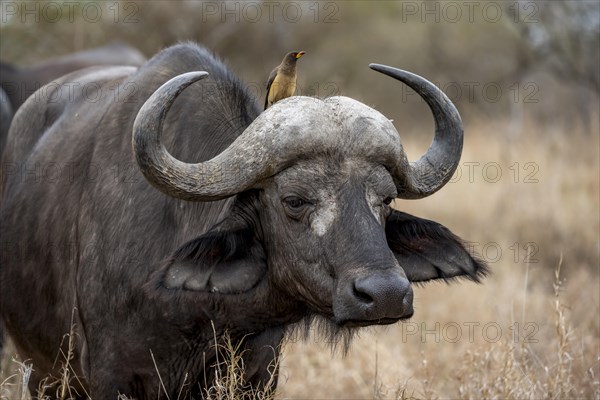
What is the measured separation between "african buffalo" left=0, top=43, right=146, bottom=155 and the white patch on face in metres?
5.77

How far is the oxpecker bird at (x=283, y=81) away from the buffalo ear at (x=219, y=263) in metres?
0.68

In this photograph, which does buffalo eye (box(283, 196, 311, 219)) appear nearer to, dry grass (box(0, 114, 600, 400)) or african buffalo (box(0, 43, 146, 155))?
dry grass (box(0, 114, 600, 400))

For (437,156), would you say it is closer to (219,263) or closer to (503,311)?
(219,263)

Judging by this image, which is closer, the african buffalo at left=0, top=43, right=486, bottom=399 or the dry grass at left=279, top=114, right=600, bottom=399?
the african buffalo at left=0, top=43, right=486, bottom=399

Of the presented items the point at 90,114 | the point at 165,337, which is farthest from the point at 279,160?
the point at 90,114

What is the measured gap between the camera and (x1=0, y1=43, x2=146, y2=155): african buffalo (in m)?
9.52

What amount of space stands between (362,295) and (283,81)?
121 centimetres

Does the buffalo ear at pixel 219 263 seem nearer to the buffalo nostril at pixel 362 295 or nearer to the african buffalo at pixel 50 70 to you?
the buffalo nostril at pixel 362 295

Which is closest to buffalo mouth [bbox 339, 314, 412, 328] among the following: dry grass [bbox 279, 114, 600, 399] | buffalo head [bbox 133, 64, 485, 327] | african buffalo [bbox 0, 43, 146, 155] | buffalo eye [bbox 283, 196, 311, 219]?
buffalo head [bbox 133, 64, 485, 327]

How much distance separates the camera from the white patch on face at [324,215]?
3955 millimetres

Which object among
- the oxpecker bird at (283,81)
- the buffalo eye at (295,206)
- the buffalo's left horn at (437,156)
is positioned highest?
the oxpecker bird at (283,81)

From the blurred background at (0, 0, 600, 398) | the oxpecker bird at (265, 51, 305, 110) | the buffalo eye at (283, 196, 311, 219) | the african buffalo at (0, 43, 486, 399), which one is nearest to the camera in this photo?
the african buffalo at (0, 43, 486, 399)

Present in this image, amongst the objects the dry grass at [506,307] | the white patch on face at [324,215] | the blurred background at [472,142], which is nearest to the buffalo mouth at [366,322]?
the white patch on face at [324,215]

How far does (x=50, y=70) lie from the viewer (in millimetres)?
9922
